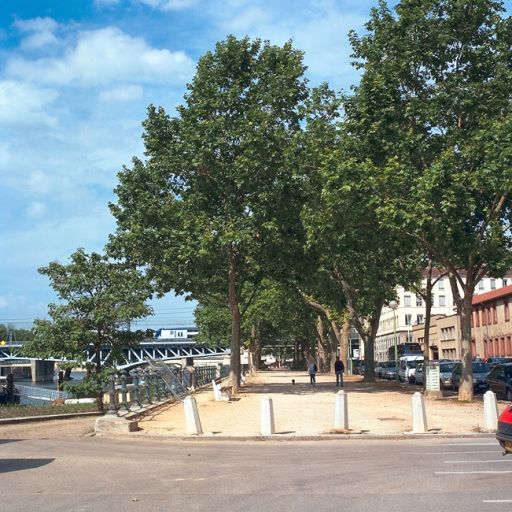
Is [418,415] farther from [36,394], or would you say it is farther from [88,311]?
[36,394]

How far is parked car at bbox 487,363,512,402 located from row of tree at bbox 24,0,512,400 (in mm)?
2620

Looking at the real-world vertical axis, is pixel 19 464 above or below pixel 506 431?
below

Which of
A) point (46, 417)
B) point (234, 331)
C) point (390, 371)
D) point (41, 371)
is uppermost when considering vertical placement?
point (234, 331)

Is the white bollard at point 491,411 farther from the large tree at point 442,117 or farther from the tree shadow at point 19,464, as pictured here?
the tree shadow at point 19,464

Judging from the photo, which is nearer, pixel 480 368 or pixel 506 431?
pixel 506 431

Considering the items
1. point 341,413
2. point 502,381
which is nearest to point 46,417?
point 341,413

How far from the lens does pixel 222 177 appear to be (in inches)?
1200

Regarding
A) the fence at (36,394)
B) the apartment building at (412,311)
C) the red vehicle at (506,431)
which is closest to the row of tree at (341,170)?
the red vehicle at (506,431)

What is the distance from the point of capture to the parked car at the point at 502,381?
90.7 ft

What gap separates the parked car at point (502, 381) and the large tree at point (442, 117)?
2631 millimetres

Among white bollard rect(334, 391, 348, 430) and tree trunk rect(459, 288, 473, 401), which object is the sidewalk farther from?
tree trunk rect(459, 288, 473, 401)

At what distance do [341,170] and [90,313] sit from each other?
30.3 feet

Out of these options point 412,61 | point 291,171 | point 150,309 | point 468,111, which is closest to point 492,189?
point 468,111

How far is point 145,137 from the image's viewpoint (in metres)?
32.7
